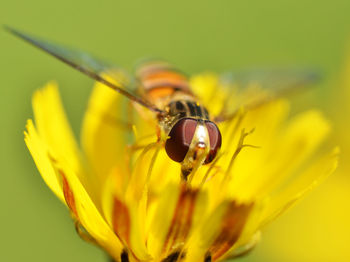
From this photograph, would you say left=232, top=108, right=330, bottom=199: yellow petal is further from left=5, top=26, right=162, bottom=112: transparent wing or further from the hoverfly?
left=5, top=26, right=162, bottom=112: transparent wing

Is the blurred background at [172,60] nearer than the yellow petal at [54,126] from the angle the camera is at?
No

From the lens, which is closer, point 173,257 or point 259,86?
point 173,257

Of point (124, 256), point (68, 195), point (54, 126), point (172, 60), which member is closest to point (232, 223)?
point (124, 256)

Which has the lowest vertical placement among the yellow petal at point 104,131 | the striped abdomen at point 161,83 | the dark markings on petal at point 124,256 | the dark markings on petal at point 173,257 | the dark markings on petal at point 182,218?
the dark markings on petal at point 173,257

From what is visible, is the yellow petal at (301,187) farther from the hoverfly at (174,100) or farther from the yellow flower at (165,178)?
the hoverfly at (174,100)

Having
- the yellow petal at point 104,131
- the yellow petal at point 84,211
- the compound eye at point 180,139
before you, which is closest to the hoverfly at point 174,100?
the compound eye at point 180,139

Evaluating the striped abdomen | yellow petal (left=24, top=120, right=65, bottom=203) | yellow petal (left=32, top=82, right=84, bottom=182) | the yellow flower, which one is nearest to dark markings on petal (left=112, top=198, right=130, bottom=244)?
the yellow flower

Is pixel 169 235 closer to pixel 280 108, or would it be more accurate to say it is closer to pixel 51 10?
pixel 280 108

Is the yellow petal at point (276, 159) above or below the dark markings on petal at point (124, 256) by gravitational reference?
above

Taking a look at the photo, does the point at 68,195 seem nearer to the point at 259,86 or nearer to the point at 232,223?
the point at 232,223
